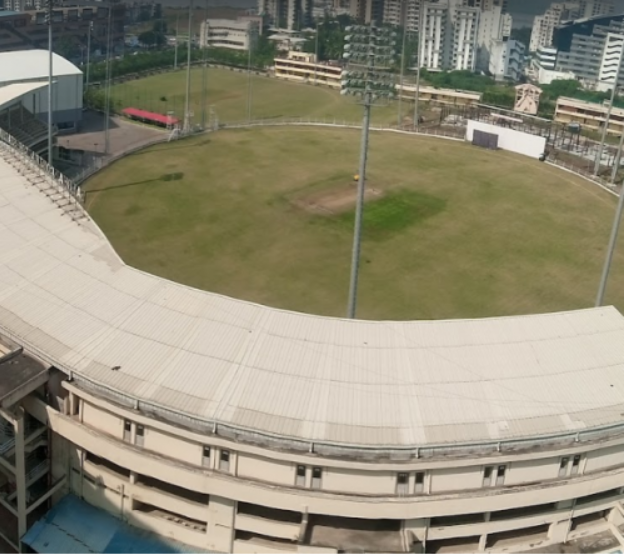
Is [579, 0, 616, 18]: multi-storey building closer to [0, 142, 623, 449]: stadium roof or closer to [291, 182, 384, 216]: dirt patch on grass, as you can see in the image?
[291, 182, 384, 216]: dirt patch on grass

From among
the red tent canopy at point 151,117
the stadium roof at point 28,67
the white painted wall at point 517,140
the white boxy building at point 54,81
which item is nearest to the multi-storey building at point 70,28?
the red tent canopy at point 151,117

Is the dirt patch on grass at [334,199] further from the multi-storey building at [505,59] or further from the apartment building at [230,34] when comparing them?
the multi-storey building at [505,59]

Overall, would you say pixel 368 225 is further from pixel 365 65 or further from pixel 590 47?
pixel 590 47

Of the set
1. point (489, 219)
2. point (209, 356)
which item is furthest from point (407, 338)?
point (489, 219)

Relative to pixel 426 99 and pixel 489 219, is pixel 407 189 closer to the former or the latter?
pixel 489 219

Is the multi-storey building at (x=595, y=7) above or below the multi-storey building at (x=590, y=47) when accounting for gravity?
above

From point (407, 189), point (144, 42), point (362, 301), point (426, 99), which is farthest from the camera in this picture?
point (144, 42)

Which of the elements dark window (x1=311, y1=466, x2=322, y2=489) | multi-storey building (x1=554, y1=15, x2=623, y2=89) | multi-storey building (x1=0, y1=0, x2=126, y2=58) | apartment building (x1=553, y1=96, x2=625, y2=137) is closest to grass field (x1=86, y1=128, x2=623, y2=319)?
dark window (x1=311, y1=466, x2=322, y2=489)

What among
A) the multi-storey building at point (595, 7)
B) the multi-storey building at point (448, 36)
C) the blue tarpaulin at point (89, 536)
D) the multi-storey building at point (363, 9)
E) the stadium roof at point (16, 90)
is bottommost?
the blue tarpaulin at point (89, 536)
